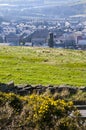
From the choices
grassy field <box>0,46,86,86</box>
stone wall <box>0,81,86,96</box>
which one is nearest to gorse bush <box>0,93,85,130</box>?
stone wall <box>0,81,86,96</box>

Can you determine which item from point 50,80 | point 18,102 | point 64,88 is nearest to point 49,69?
point 50,80

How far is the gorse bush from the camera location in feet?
45.4

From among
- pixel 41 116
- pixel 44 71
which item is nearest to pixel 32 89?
pixel 41 116

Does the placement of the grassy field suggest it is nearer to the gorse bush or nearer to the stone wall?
the stone wall

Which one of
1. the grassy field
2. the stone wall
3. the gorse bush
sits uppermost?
the gorse bush

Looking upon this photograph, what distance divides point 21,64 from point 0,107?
21314 mm

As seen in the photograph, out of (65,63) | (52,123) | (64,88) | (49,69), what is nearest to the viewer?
(52,123)

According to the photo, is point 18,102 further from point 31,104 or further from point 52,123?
point 52,123

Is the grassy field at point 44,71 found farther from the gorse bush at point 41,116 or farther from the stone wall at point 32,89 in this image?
the gorse bush at point 41,116

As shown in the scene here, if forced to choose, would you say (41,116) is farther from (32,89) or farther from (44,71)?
(44,71)

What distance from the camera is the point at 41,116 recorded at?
13.8 metres

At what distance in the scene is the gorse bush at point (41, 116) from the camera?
13844mm

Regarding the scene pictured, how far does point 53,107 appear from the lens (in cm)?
1398

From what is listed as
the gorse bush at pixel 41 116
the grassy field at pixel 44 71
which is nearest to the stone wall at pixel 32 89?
the grassy field at pixel 44 71
